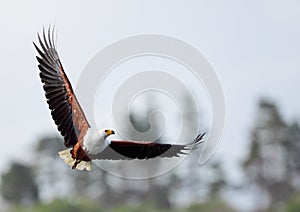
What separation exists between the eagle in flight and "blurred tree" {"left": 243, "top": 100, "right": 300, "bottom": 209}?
1749 inches

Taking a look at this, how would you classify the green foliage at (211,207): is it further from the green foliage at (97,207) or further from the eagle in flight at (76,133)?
the eagle in flight at (76,133)

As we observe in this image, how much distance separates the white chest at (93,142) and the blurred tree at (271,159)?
45.5m

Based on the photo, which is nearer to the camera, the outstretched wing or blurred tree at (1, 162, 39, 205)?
the outstretched wing

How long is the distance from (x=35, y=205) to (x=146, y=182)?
912cm

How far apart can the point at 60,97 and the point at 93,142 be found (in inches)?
46.3

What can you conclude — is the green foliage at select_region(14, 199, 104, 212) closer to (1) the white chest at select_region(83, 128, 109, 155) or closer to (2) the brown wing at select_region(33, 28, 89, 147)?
(2) the brown wing at select_region(33, 28, 89, 147)

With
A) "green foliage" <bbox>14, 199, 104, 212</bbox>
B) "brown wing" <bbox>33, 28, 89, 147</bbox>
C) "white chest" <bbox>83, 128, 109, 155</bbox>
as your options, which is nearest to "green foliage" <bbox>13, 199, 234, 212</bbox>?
"green foliage" <bbox>14, 199, 104, 212</bbox>

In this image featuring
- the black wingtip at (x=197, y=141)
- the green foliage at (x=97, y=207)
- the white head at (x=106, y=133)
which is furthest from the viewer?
the green foliage at (x=97, y=207)

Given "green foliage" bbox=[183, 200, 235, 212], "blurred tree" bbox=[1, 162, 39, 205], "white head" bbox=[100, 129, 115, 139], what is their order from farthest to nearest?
"blurred tree" bbox=[1, 162, 39, 205] → "green foliage" bbox=[183, 200, 235, 212] → "white head" bbox=[100, 129, 115, 139]

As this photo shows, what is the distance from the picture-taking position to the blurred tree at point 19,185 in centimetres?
5999

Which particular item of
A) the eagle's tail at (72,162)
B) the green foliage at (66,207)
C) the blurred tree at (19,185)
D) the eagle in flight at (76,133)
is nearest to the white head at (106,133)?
the eagle in flight at (76,133)

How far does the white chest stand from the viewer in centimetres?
1445

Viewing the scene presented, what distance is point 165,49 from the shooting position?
1648cm

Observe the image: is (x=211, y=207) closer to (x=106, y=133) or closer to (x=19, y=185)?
(x=19, y=185)
